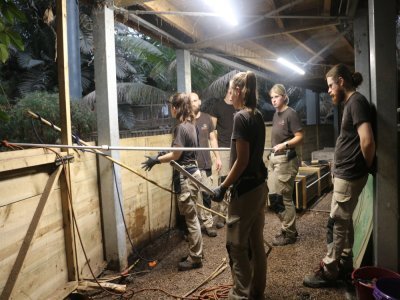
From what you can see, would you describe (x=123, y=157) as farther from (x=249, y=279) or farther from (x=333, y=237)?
(x=333, y=237)

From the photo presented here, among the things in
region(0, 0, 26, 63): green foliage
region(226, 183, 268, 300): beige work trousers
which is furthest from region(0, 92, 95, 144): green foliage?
region(226, 183, 268, 300): beige work trousers

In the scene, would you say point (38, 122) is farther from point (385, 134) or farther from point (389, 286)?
point (389, 286)

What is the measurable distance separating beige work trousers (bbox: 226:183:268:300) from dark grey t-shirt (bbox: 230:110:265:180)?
0.17 meters

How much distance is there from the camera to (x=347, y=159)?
2.71 metres

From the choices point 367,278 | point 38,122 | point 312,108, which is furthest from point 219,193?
point 312,108

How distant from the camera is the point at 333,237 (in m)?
2.84

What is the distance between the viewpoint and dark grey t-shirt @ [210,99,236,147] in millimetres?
5229

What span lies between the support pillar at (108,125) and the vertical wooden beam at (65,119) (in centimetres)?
47

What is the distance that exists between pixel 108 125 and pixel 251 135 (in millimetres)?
1771

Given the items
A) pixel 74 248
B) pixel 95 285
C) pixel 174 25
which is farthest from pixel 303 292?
pixel 174 25

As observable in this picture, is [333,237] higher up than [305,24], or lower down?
lower down

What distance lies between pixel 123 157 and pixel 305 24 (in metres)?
3.42

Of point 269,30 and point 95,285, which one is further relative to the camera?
point 269,30

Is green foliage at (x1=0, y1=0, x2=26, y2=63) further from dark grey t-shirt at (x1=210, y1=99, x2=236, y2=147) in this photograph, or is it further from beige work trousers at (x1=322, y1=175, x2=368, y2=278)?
dark grey t-shirt at (x1=210, y1=99, x2=236, y2=147)
